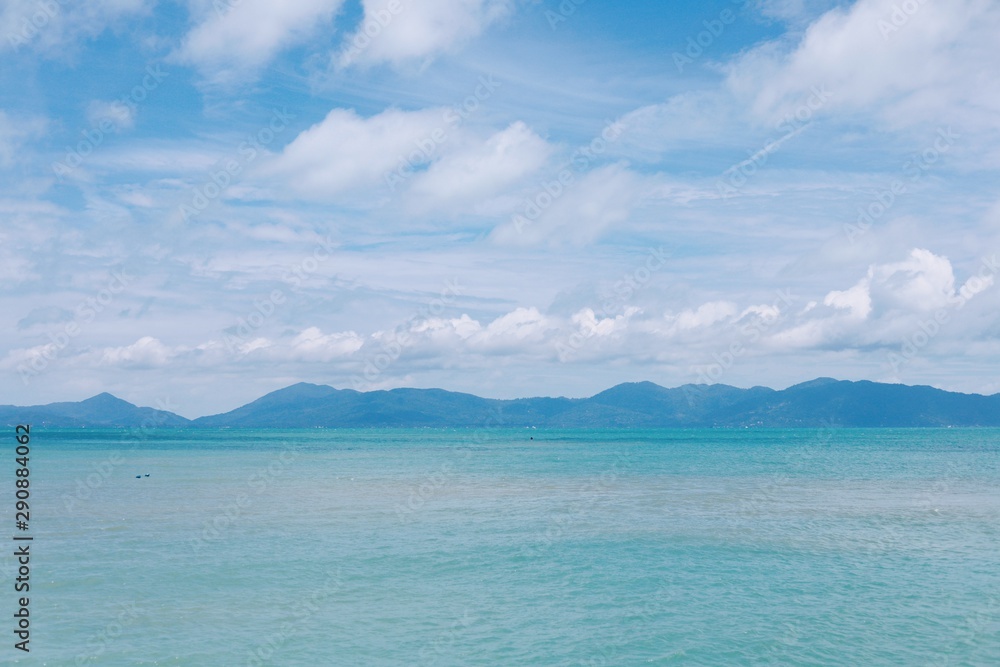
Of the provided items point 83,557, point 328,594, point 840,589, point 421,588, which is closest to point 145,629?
point 328,594

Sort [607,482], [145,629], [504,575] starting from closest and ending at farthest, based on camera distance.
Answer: [145,629] → [504,575] → [607,482]

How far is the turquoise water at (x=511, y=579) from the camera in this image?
18344 mm

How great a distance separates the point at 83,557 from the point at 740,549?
24719mm

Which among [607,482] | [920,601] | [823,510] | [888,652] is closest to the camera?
[888,652]

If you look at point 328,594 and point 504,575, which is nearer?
point 328,594

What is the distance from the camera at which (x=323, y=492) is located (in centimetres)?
5250

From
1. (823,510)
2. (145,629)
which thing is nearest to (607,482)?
(823,510)

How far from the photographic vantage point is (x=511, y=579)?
2503 centimetres

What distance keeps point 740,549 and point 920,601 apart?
8.18m

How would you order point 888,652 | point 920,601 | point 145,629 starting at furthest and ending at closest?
point 920,601 < point 145,629 < point 888,652

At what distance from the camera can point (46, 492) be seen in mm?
51781

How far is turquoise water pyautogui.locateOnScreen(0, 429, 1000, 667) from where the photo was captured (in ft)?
60.2

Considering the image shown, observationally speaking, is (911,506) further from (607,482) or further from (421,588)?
(421,588)

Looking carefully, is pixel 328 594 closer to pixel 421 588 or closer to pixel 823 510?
pixel 421 588
